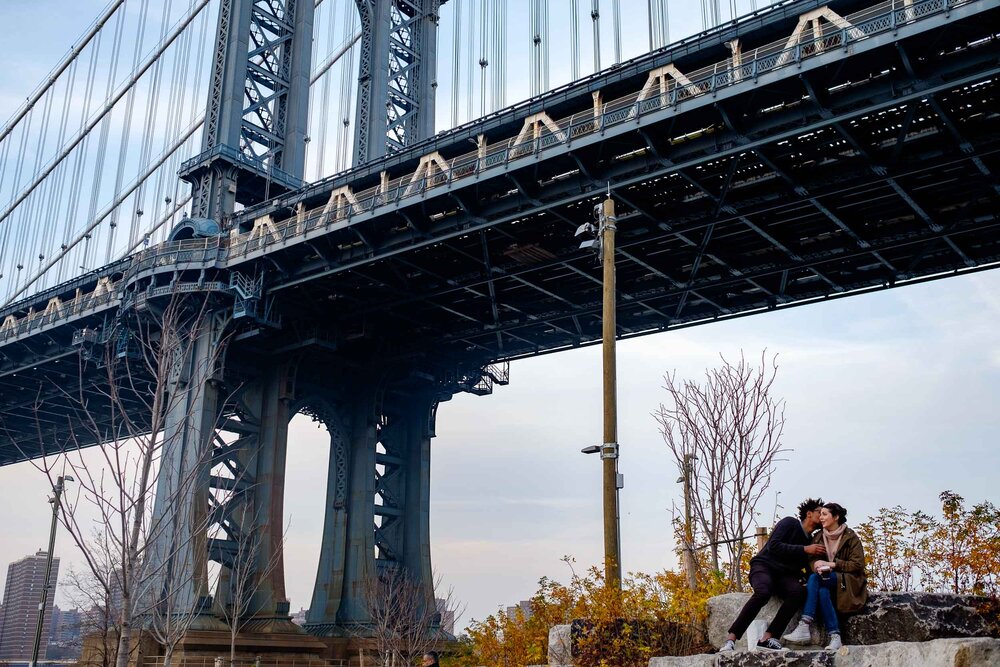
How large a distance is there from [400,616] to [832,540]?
3400 cm

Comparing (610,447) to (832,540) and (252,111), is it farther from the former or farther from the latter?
(252,111)

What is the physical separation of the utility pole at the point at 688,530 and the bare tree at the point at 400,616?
18.1m

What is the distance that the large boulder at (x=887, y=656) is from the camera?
8430mm

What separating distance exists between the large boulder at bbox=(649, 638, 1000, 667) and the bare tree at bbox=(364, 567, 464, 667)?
29321 mm

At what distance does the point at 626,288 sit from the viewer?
1567 inches

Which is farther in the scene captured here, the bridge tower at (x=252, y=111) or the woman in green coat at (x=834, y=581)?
the bridge tower at (x=252, y=111)

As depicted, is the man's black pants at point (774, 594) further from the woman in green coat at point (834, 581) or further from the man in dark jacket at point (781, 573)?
the woman in green coat at point (834, 581)

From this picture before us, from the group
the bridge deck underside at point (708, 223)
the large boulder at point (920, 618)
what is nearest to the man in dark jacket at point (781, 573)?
the large boulder at point (920, 618)

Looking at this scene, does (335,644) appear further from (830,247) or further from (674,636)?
(674,636)

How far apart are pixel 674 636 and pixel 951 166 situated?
20622 millimetres

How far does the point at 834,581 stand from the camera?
32.9 ft

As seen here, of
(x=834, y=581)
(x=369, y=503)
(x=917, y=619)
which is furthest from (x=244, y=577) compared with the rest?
(x=917, y=619)

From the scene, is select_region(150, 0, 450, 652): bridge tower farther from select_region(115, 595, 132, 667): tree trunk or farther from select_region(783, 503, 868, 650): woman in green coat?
select_region(783, 503, 868, 650): woman in green coat

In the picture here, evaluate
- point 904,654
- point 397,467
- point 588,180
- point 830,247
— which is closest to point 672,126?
point 588,180
